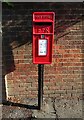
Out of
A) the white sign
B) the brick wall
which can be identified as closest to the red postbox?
the white sign

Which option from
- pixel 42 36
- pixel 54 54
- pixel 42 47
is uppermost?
pixel 42 36

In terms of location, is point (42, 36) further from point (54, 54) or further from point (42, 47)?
point (54, 54)

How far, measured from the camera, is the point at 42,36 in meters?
4.68

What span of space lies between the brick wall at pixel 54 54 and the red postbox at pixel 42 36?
0.58m

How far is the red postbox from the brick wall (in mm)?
580

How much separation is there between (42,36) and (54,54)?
0.79 meters

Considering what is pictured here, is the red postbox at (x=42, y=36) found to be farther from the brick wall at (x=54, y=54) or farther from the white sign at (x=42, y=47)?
the brick wall at (x=54, y=54)

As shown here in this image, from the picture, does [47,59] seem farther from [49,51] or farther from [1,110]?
[1,110]

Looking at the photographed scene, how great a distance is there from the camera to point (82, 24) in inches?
207

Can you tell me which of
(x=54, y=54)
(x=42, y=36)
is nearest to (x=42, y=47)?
(x=42, y=36)

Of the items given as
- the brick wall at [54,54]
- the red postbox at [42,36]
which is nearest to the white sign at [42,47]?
the red postbox at [42,36]

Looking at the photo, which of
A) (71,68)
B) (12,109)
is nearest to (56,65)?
(71,68)

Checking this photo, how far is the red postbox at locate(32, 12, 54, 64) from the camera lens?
15.2 feet

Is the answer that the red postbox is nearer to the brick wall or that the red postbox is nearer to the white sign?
the white sign
